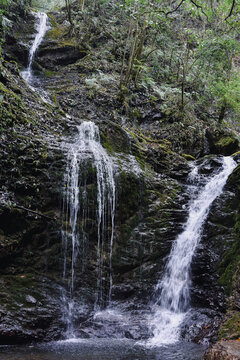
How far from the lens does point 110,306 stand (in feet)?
23.6

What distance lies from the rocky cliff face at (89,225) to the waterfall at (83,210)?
0.54 ft

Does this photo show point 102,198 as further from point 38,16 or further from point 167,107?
point 38,16

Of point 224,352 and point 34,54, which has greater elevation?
point 34,54

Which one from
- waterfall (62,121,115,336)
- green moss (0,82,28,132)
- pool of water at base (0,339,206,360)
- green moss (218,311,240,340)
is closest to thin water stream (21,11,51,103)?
green moss (0,82,28,132)

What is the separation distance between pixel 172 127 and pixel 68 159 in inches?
280

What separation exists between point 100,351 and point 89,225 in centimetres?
319

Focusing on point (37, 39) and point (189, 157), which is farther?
point (37, 39)

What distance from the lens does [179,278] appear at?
7.55 meters

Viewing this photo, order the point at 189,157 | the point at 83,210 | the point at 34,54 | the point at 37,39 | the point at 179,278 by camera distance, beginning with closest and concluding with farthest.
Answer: the point at 179,278 → the point at 83,210 → the point at 189,157 → the point at 34,54 → the point at 37,39

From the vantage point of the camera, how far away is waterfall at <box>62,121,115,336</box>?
7.23 m

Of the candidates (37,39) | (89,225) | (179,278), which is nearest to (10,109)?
(89,225)

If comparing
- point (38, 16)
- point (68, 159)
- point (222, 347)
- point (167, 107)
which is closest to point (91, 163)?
point (68, 159)

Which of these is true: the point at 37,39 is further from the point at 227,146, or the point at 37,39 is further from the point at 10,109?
the point at 227,146

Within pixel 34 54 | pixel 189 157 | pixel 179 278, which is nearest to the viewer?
pixel 179 278
